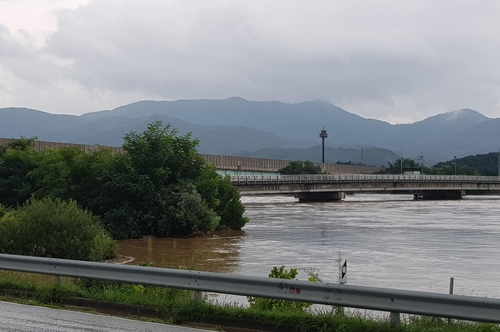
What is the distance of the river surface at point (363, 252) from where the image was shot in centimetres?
2320

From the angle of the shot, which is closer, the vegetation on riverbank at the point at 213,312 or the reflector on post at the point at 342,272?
the vegetation on riverbank at the point at 213,312

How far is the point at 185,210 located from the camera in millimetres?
40250

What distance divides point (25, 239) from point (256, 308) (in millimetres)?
13157

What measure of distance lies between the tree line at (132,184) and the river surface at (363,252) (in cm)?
178

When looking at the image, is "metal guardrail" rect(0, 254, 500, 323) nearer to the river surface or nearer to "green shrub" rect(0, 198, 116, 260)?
the river surface

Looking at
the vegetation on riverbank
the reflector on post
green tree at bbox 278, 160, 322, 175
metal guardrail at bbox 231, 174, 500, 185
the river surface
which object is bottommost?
the river surface

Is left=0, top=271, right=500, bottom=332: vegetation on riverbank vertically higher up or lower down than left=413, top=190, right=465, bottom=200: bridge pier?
higher up

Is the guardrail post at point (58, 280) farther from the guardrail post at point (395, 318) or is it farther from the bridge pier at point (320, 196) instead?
the bridge pier at point (320, 196)

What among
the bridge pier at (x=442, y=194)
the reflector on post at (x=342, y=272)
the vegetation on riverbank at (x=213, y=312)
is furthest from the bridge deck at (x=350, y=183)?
the reflector on post at (x=342, y=272)

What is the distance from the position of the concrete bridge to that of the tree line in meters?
37.0

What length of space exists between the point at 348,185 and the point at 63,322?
9310 cm

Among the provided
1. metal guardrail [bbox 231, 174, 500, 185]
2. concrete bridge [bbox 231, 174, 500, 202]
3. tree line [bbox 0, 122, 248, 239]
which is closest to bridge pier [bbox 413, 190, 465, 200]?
concrete bridge [bbox 231, 174, 500, 202]

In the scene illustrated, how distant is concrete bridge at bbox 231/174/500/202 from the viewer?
85.6 m

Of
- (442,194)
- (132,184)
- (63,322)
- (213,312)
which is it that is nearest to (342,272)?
(213,312)
